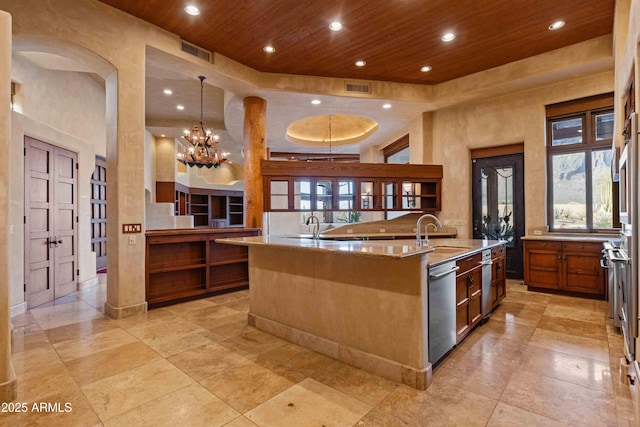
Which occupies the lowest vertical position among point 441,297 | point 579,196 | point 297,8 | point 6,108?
point 441,297

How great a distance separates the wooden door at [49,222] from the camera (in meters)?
4.59

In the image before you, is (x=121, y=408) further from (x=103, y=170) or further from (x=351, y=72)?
(x=103, y=170)

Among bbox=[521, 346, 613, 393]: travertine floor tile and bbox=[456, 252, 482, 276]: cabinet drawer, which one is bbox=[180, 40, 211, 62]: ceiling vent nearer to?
bbox=[456, 252, 482, 276]: cabinet drawer

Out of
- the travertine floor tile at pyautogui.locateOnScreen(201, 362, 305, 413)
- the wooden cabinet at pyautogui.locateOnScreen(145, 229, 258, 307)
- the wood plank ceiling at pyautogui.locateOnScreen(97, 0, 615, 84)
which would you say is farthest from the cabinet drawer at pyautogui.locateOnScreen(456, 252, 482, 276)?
the wooden cabinet at pyautogui.locateOnScreen(145, 229, 258, 307)

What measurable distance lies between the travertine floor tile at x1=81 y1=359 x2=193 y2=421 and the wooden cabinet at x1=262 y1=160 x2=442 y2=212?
12.1ft

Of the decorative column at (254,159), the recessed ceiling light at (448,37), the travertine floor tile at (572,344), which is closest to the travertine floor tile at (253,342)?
the travertine floor tile at (572,344)

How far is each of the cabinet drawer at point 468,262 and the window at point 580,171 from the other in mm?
3385

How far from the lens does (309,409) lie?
2084mm

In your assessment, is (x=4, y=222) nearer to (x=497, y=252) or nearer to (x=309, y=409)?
(x=309, y=409)

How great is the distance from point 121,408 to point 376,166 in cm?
564

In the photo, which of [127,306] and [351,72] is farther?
[351,72]

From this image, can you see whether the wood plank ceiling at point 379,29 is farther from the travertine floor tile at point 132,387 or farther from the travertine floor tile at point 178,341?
the travertine floor tile at point 132,387

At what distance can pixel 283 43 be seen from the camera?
4.72 meters

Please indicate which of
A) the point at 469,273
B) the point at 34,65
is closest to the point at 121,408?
the point at 469,273
